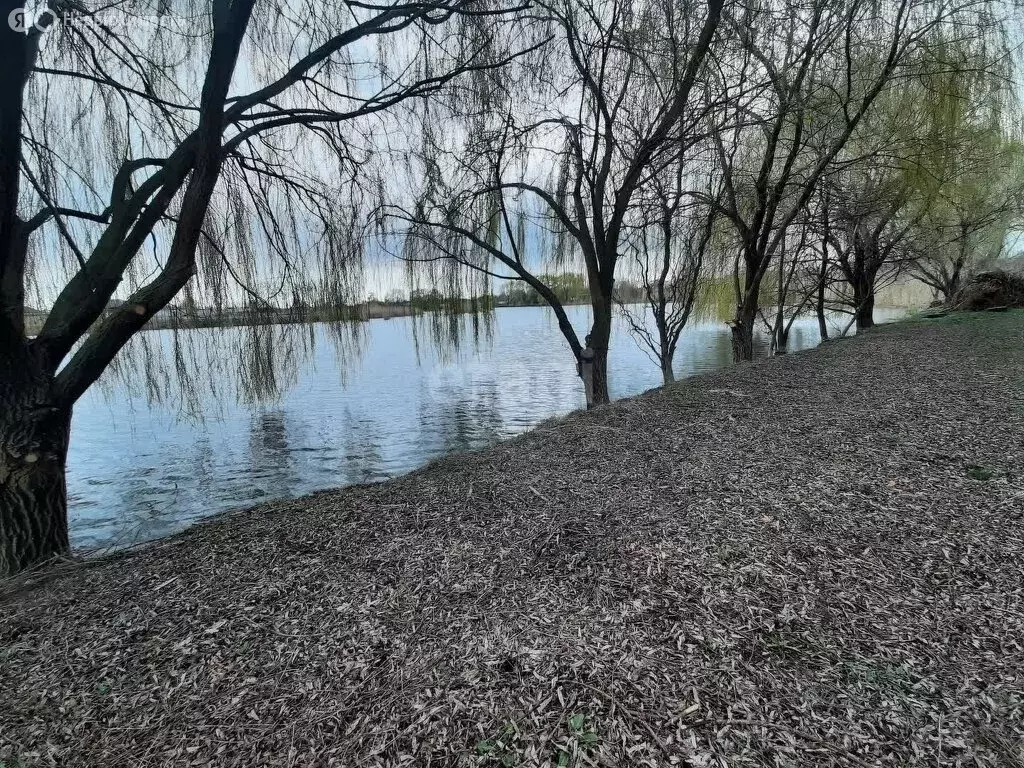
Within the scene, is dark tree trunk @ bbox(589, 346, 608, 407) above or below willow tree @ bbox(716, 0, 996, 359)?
below

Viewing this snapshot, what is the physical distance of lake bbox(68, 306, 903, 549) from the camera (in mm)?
3504

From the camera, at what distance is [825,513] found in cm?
229

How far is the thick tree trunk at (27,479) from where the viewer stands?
8.93 feet

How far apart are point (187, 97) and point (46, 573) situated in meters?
2.88

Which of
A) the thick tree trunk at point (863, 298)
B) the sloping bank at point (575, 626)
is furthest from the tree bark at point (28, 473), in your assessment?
the thick tree trunk at point (863, 298)

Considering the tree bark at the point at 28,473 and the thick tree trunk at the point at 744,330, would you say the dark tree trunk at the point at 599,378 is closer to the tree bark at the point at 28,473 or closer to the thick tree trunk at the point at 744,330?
the thick tree trunk at the point at 744,330

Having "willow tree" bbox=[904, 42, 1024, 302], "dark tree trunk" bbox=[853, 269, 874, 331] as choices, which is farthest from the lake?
"willow tree" bbox=[904, 42, 1024, 302]

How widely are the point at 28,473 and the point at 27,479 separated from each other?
32mm

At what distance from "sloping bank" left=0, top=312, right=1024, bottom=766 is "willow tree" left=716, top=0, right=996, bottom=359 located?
4068mm

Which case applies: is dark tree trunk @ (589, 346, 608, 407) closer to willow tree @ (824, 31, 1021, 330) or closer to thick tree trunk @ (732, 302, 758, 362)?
thick tree trunk @ (732, 302, 758, 362)

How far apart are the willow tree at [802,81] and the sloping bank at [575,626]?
13.3 feet

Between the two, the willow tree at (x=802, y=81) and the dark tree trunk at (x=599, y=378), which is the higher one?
the willow tree at (x=802, y=81)

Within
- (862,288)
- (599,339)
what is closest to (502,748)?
(599,339)

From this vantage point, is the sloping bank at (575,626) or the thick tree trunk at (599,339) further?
the thick tree trunk at (599,339)
